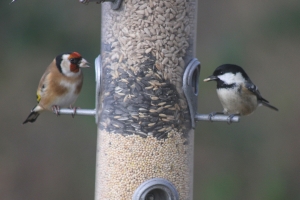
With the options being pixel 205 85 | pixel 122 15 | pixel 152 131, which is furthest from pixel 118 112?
pixel 205 85

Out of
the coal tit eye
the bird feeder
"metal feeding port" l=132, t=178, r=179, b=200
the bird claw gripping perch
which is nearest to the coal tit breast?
the bird claw gripping perch

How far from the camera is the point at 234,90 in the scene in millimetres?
5676

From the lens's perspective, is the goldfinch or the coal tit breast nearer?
the coal tit breast

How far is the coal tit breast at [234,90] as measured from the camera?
5582 mm

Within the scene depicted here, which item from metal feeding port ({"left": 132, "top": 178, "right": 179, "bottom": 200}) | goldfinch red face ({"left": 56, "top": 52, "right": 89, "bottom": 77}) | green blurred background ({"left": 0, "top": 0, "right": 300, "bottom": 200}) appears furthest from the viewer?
green blurred background ({"left": 0, "top": 0, "right": 300, "bottom": 200})

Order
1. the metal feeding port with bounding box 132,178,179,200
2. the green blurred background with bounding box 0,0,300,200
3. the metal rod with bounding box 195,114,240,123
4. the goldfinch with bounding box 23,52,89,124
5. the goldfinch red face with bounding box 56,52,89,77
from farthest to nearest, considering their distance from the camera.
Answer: the green blurred background with bounding box 0,0,300,200 → the goldfinch with bounding box 23,52,89,124 → the goldfinch red face with bounding box 56,52,89,77 → the metal rod with bounding box 195,114,240,123 → the metal feeding port with bounding box 132,178,179,200

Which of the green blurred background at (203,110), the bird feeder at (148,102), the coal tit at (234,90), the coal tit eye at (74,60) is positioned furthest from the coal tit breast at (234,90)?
the green blurred background at (203,110)

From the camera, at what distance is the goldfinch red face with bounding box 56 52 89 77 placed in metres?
6.17

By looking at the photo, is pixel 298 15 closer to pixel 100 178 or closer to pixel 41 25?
pixel 41 25

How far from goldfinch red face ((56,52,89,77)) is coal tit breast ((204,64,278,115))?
123 cm

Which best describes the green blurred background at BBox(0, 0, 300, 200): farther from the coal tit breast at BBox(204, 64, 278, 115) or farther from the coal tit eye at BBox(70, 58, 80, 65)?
the coal tit breast at BBox(204, 64, 278, 115)

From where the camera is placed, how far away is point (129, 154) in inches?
187

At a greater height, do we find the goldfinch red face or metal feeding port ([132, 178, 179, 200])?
the goldfinch red face

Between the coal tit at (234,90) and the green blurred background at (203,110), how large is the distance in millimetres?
3146
